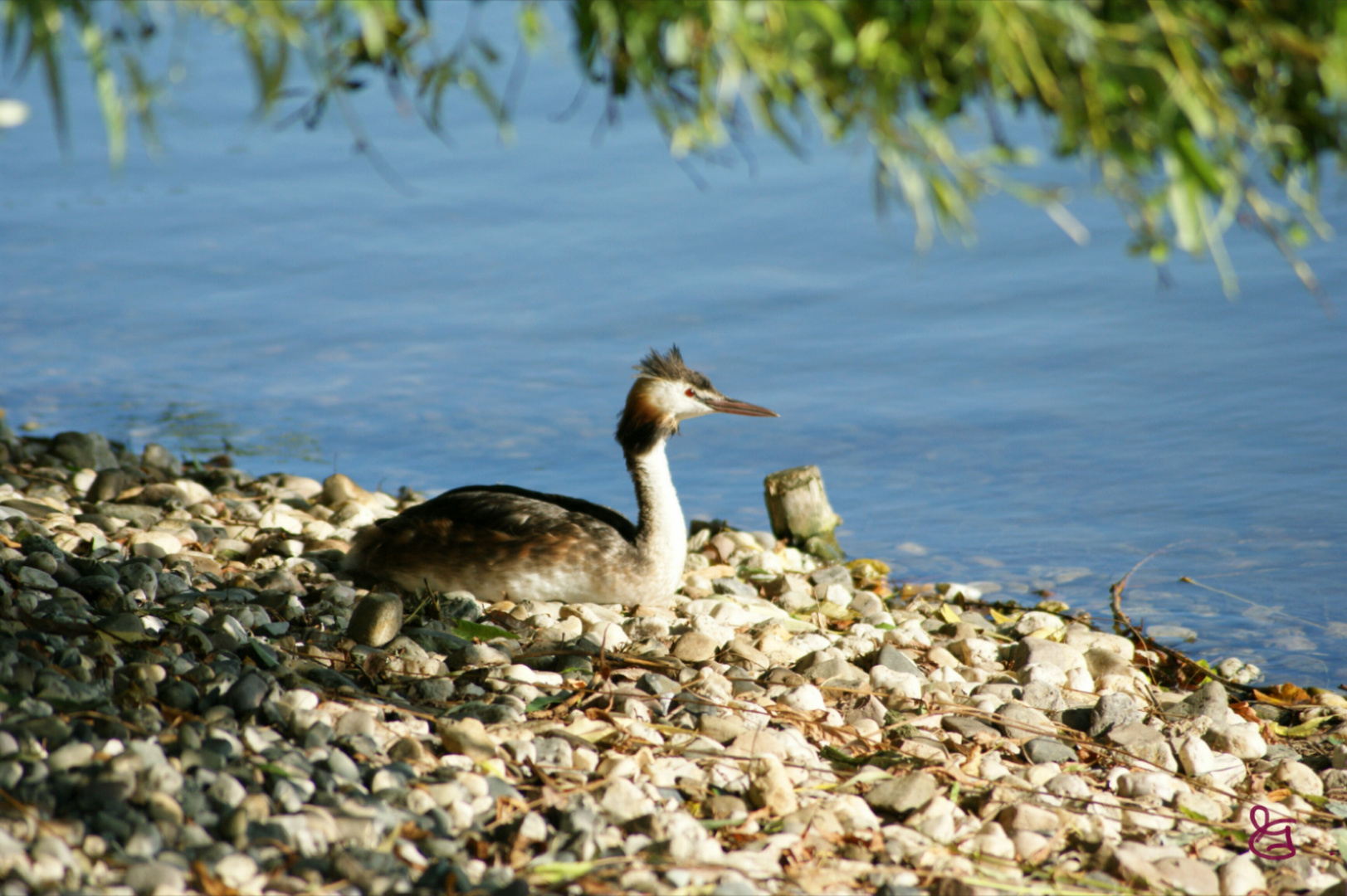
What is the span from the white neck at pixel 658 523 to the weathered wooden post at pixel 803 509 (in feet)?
4.28

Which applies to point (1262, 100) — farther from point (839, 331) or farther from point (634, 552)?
point (839, 331)

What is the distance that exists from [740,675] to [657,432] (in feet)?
5.05

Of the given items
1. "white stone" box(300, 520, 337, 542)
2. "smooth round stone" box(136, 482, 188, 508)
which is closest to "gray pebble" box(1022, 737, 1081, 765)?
"white stone" box(300, 520, 337, 542)

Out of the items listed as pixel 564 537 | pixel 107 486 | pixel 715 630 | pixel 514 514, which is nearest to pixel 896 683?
pixel 715 630

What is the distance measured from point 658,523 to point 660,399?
0.55 metres

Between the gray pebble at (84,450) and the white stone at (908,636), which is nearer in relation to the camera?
the white stone at (908,636)

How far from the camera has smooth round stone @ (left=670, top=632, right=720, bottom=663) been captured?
4672 mm

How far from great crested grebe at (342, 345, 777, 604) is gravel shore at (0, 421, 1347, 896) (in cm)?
12

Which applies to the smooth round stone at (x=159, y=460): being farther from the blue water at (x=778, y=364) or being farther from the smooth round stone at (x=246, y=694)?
the smooth round stone at (x=246, y=694)

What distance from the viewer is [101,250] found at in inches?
472

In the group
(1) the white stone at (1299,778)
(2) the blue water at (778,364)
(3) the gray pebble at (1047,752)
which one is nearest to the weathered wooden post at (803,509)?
(2) the blue water at (778,364)

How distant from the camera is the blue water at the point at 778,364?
23.5 feet

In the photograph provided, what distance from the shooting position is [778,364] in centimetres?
926

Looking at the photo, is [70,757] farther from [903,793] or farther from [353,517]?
[353,517]
